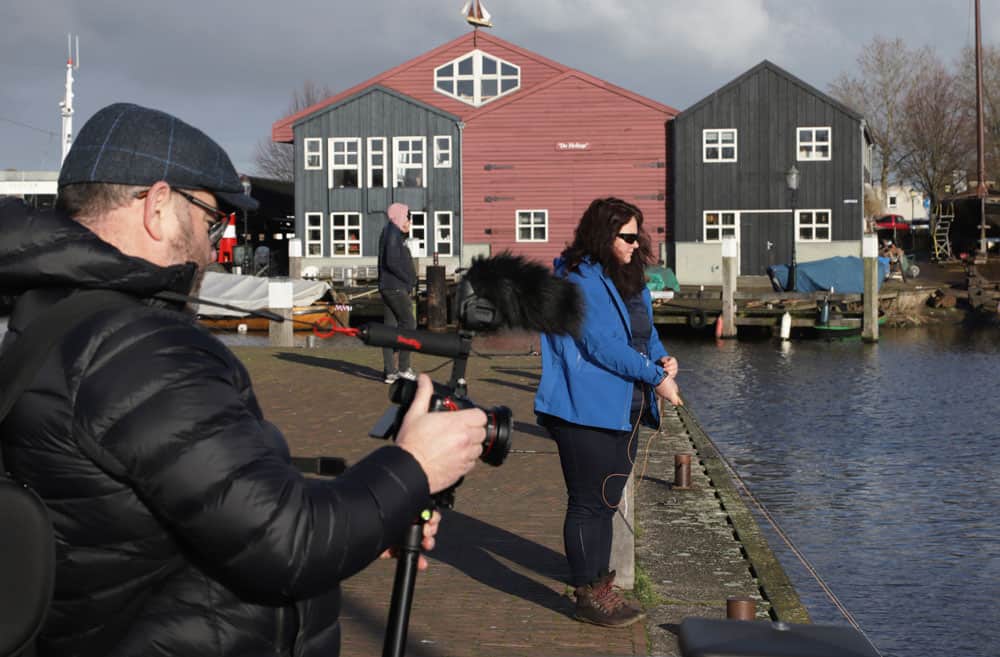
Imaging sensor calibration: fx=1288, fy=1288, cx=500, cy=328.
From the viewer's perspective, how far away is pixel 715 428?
15875mm

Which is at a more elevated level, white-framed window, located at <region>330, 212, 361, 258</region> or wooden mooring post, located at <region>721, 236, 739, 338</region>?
white-framed window, located at <region>330, 212, 361, 258</region>

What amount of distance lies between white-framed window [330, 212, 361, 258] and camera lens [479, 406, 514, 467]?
4924 centimetres

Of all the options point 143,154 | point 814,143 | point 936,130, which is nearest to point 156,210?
point 143,154

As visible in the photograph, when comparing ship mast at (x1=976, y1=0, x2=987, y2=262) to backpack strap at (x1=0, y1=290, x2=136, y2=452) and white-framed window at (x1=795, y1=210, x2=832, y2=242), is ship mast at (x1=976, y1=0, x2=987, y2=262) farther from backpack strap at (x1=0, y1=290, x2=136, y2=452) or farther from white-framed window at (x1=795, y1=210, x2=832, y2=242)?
backpack strap at (x1=0, y1=290, x2=136, y2=452)

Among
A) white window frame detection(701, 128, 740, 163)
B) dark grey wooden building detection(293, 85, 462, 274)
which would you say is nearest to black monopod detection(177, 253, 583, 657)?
white window frame detection(701, 128, 740, 163)

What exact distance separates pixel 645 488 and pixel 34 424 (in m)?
7.90

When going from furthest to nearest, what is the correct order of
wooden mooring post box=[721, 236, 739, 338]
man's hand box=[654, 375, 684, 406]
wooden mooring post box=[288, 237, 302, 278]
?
wooden mooring post box=[288, 237, 302, 278] < wooden mooring post box=[721, 236, 739, 338] < man's hand box=[654, 375, 684, 406]

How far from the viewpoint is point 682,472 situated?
9.64 m

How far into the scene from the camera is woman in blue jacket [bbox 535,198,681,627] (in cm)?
609

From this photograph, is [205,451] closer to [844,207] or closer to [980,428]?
[980,428]

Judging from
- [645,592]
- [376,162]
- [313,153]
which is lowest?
[645,592]

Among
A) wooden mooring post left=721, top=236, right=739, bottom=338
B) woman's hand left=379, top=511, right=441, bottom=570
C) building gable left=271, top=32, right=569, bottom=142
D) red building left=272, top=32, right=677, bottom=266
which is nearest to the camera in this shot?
woman's hand left=379, top=511, right=441, bottom=570

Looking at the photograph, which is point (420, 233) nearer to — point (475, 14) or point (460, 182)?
point (460, 182)

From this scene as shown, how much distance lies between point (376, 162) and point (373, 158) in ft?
0.66
